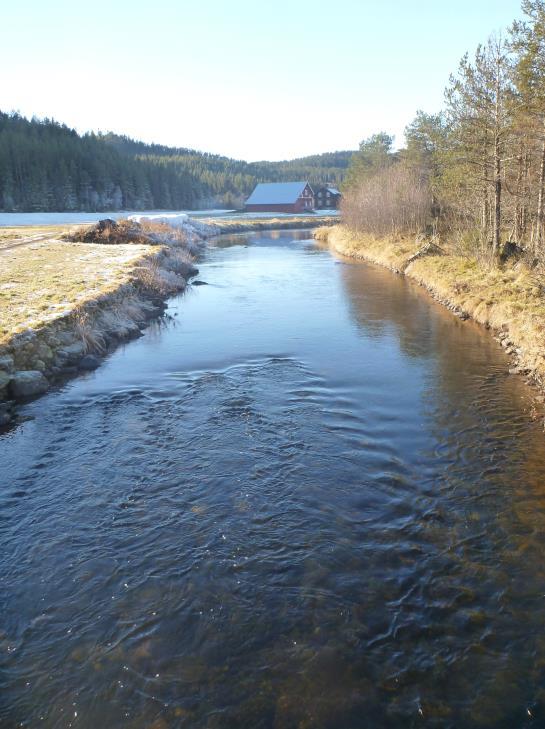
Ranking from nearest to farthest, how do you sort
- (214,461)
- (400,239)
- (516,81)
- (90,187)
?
(214,461) → (516,81) → (400,239) → (90,187)

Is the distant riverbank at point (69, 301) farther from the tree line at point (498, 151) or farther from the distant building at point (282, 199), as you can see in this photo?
the distant building at point (282, 199)

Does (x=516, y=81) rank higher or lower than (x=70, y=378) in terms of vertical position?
higher

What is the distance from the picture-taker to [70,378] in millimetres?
16703

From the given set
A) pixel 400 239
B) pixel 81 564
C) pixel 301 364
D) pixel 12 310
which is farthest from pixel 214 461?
pixel 400 239

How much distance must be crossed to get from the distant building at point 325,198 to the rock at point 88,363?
138098 millimetres

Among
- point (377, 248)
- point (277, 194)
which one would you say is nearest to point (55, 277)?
point (377, 248)

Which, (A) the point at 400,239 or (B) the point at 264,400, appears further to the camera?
(A) the point at 400,239

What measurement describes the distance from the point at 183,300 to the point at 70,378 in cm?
1326

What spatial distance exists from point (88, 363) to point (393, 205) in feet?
116

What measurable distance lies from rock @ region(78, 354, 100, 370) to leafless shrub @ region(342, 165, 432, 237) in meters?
32.8

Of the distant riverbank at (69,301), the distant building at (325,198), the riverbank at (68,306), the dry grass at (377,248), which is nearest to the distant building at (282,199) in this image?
the distant building at (325,198)

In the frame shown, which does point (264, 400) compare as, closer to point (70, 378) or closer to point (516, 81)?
point (70, 378)

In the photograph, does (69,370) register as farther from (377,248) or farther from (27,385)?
(377,248)

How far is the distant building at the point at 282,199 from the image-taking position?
447ft
